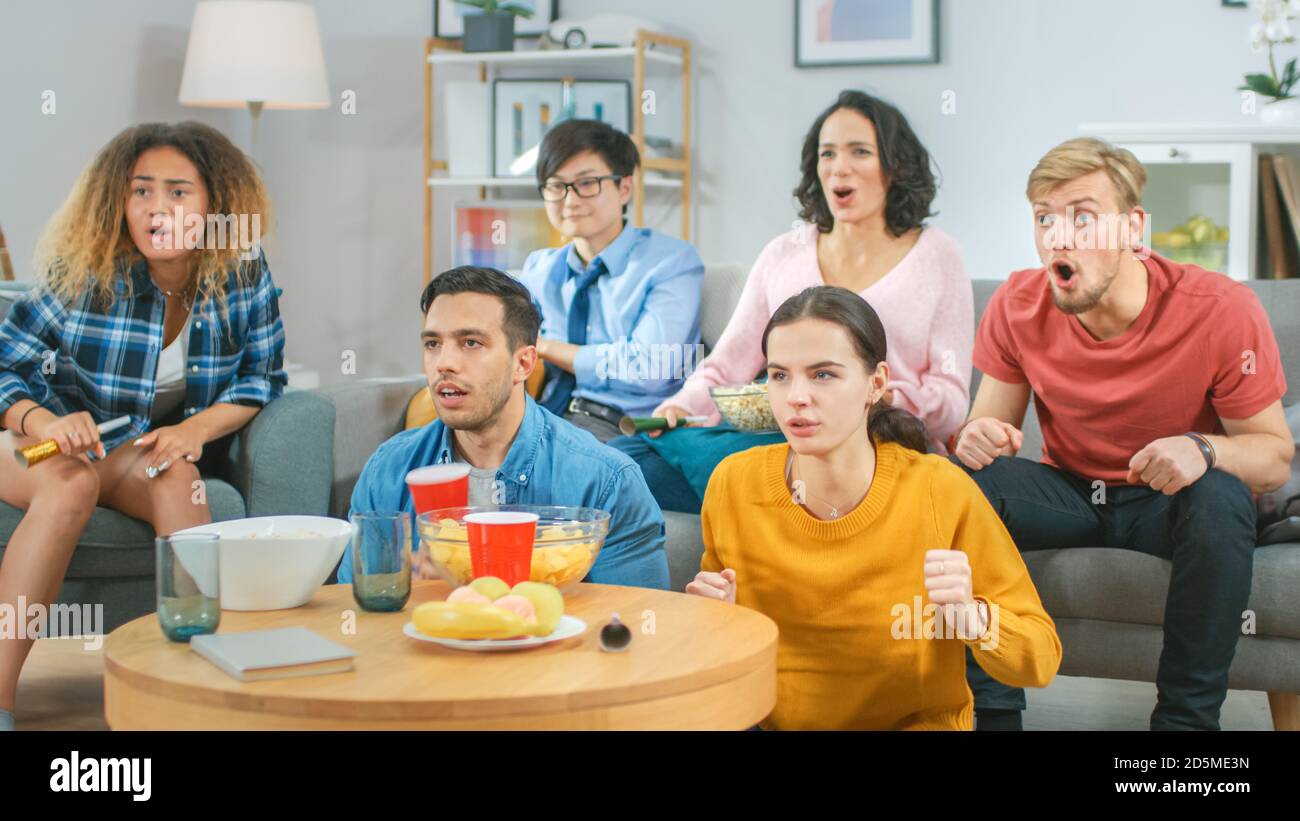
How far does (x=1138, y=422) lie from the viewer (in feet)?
7.85

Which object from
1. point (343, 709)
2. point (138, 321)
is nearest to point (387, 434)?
point (138, 321)

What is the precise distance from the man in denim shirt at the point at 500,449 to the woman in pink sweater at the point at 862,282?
74 centimetres

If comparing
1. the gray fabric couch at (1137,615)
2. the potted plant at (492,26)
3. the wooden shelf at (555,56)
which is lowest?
the gray fabric couch at (1137,615)

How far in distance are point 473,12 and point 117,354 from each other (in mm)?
2401

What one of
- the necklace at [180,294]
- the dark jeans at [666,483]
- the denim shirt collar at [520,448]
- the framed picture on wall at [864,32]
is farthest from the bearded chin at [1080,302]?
the framed picture on wall at [864,32]

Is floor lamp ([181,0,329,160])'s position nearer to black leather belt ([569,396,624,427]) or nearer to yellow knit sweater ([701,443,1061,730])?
black leather belt ([569,396,624,427])

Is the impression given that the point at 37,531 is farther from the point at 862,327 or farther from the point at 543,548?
the point at 862,327

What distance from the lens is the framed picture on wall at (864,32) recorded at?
4.46 metres

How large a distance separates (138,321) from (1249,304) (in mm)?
1998

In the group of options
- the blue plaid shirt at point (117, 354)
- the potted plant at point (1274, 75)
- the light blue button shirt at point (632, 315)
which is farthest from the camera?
the potted plant at point (1274, 75)

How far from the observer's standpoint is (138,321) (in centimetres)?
277

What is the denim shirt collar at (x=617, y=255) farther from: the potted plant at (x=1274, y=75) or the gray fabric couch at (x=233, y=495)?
the potted plant at (x=1274, y=75)

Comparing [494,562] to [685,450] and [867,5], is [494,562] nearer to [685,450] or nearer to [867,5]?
[685,450]
